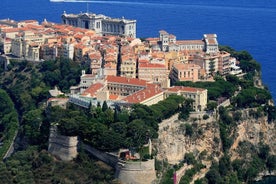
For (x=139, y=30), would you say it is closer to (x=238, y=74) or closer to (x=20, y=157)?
(x=238, y=74)

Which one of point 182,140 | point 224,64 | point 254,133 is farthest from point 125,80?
point 224,64

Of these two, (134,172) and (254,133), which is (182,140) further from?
(254,133)

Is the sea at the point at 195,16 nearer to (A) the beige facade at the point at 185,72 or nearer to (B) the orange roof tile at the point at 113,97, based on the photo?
(A) the beige facade at the point at 185,72

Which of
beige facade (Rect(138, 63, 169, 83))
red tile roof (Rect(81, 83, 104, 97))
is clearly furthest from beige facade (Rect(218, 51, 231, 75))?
red tile roof (Rect(81, 83, 104, 97))

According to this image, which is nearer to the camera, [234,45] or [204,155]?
[204,155]

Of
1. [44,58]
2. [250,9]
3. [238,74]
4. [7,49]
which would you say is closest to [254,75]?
[238,74]

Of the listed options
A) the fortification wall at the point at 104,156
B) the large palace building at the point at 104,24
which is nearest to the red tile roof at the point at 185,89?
the fortification wall at the point at 104,156

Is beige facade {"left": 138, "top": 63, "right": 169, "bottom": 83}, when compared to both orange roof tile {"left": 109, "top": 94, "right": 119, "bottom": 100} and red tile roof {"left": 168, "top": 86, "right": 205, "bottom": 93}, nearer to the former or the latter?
red tile roof {"left": 168, "top": 86, "right": 205, "bottom": 93}
